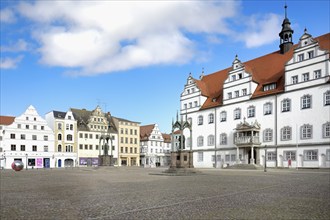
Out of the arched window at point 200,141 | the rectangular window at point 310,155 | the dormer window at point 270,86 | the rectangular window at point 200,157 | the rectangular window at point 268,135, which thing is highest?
the dormer window at point 270,86

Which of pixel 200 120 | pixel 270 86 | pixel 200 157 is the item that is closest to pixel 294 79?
pixel 270 86

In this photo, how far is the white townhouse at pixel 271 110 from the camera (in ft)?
134

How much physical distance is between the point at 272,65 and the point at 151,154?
161 feet

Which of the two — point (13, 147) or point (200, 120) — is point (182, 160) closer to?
point (200, 120)

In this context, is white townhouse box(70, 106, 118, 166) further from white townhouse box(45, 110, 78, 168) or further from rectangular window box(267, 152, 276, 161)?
rectangular window box(267, 152, 276, 161)

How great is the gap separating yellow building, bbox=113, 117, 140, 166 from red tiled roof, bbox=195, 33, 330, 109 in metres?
25.5

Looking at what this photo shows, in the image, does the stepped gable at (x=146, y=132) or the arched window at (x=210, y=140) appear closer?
the arched window at (x=210, y=140)

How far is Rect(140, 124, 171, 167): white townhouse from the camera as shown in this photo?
9131cm

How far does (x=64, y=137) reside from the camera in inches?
2803

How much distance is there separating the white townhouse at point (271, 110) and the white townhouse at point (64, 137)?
27535 millimetres

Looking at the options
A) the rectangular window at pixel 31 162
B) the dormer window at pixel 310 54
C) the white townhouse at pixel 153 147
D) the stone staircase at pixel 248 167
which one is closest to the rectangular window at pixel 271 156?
the stone staircase at pixel 248 167

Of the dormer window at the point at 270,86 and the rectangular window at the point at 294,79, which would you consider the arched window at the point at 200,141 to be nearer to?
the dormer window at the point at 270,86

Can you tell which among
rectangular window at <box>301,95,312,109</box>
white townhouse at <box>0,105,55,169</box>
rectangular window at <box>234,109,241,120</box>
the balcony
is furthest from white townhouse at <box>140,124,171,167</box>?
rectangular window at <box>301,95,312,109</box>

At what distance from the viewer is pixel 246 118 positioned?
50.0m
